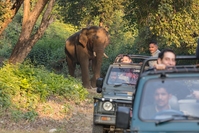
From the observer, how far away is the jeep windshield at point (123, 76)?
1062cm

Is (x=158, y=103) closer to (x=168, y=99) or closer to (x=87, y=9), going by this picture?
(x=168, y=99)

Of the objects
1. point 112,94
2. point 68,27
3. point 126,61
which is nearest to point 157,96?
point 112,94

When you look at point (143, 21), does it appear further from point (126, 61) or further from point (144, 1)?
point (126, 61)

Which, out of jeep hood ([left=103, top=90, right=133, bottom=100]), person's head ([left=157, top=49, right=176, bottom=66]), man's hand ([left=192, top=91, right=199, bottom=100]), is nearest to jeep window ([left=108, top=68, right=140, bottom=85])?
jeep hood ([left=103, top=90, right=133, bottom=100])

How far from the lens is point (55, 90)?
14945 mm

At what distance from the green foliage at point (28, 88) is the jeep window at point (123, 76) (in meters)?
2.71

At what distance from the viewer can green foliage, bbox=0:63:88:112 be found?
41.0ft

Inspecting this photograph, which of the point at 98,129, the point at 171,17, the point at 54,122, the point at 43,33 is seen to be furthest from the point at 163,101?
the point at 171,17

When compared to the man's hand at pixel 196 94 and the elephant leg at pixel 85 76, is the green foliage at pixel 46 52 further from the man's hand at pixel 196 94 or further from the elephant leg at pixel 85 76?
the man's hand at pixel 196 94

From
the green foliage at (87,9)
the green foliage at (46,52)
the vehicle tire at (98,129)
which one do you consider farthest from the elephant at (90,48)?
the vehicle tire at (98,129)

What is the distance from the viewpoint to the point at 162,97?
5789mm

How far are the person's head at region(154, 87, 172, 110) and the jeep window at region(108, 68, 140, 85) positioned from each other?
15.5ft

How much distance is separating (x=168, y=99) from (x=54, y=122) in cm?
663

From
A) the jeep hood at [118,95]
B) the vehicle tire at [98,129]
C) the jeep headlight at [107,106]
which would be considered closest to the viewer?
the jeep headlight at [107,106]
